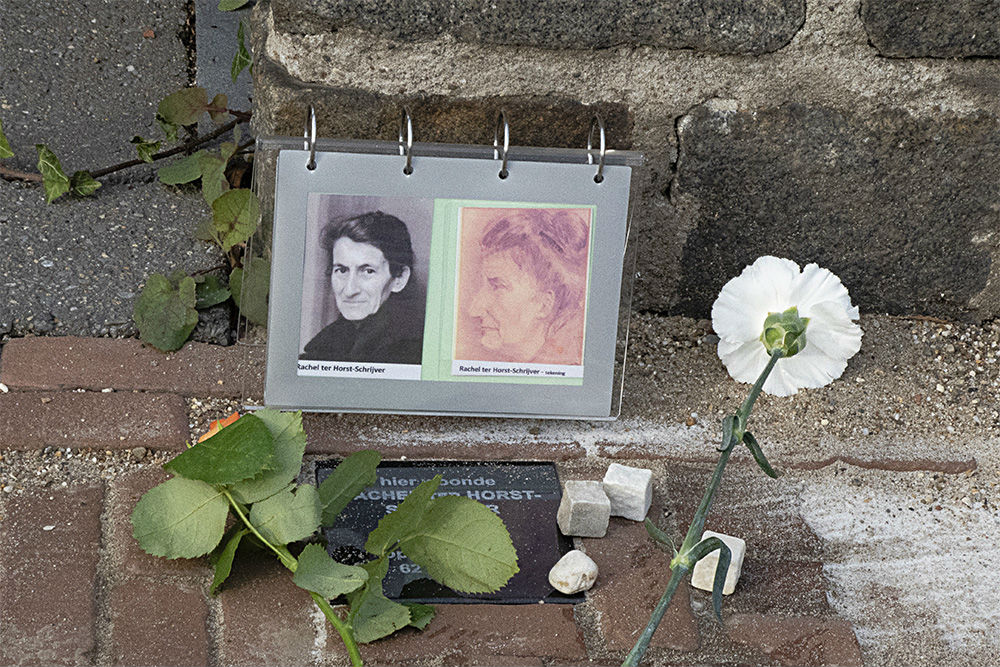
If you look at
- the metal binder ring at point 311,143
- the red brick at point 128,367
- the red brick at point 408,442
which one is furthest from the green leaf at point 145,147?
the red brick at point 408,442

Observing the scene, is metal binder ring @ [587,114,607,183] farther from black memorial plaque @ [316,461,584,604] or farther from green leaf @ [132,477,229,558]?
green leaf @ [132,477,229,558]

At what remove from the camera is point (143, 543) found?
1.28 m

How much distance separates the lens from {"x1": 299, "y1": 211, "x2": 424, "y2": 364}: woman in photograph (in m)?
1.58

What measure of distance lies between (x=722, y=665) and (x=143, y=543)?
0.68 meters

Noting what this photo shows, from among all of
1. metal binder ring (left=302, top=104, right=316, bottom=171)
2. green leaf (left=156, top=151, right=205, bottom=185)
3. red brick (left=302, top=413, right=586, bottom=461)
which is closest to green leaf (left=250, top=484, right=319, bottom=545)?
red brick (left=302, top=413, right=586, bottom=461)

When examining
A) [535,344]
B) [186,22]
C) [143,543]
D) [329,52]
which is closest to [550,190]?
[535,344]

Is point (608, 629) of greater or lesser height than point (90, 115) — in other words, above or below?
below

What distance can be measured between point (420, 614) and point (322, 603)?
0.13 m

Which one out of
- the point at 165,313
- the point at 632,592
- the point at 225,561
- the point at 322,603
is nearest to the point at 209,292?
the point at 165,313

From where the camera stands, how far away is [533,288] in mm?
1614

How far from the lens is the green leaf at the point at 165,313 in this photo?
1715mm

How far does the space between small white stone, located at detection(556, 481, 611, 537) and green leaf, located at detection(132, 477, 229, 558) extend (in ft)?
1.42

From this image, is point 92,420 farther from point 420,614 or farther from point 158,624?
point 420,614

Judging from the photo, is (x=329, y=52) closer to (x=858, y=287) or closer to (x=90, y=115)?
(x=90, y=115)
